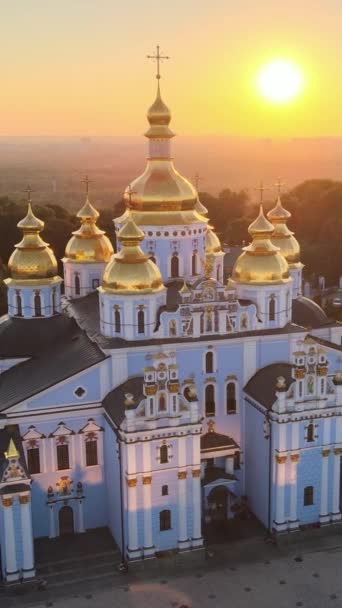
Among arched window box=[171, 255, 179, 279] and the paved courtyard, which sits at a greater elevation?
arched window box=[171, 255, 179, 279]

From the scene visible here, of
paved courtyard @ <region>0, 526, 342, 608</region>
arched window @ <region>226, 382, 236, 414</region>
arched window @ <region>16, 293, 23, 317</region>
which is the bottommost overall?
paved courtyard @ <region>0, 526, 342, 608</region>

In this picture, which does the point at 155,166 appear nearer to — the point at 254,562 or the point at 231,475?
the point at 231,475

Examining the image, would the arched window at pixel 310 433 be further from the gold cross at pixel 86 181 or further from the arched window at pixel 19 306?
the gold cross at pixel 86 181

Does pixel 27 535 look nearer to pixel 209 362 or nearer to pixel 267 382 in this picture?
pixel 209 362

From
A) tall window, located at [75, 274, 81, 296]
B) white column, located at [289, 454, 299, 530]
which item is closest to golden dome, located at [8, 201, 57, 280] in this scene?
tall window, located at [75, 274, 81, 296]

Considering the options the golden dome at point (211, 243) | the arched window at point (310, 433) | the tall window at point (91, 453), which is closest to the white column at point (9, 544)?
the tall window at point (91, 453)

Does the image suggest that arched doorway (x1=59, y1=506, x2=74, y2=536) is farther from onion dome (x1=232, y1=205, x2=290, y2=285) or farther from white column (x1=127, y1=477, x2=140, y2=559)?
onion dome (x1=232, y1=205, x2=290, y2=285)

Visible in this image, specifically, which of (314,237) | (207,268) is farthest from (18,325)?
(314,237)

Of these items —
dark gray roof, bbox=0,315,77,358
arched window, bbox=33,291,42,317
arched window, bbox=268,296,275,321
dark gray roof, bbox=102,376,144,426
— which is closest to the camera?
dark gray roof, bbox=102,376,144,426
